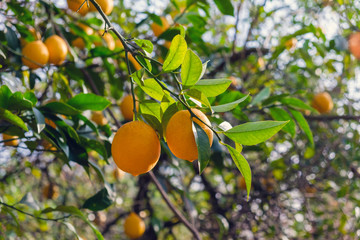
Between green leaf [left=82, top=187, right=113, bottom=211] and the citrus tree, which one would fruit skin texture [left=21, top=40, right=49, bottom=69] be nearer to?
the citrus tree

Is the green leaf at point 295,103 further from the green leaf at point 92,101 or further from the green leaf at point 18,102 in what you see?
the green leaf at point 18,102

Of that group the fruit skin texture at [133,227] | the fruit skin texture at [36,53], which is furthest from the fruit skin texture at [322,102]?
the fruit skin texture at [36,53]

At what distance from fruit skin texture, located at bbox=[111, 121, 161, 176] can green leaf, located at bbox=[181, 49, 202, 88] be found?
14 cm

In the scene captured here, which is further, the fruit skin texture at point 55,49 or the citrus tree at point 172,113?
the fruit skin texture at point 55,49

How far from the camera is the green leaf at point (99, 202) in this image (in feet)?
4.49

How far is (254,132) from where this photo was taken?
70 cm

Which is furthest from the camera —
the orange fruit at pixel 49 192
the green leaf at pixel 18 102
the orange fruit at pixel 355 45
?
the orange fruit at pixel 49 192

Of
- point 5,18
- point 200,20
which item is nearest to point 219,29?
point 200,20

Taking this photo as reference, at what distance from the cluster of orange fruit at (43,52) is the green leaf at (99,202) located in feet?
1.79

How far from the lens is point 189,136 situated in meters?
0.71

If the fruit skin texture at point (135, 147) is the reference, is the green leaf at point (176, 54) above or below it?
above

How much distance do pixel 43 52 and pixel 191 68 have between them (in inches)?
33.4

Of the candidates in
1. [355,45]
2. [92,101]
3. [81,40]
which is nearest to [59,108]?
[92,101]

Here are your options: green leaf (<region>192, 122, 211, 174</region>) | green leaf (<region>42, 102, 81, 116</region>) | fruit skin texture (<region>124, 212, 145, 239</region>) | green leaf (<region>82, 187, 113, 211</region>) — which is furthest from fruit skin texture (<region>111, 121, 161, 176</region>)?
fruit skin texture (<region>124, 212, 145, 239</region>)
